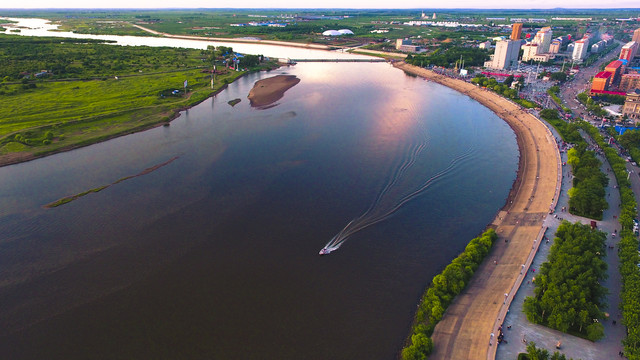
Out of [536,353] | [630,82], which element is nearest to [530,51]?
[630,82]

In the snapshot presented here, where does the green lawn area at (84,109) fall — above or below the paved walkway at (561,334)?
above

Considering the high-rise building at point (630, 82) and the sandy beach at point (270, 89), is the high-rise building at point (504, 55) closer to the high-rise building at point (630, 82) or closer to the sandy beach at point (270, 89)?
the high-rise building at point (630, 82)

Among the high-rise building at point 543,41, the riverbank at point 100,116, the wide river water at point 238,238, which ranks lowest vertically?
the wide river water at point 238,238

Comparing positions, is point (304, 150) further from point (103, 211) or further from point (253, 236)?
point (103, 211)

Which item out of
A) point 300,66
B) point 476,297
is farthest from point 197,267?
point 300,66

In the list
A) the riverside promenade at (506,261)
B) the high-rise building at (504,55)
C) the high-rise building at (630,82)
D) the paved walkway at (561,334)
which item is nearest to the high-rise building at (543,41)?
the high-rise building at (504,55)

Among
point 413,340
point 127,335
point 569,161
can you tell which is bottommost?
point 127,335
